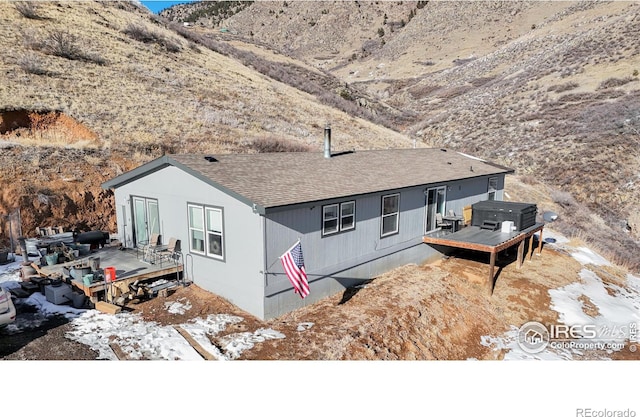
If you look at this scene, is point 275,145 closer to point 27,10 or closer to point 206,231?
point 206,231

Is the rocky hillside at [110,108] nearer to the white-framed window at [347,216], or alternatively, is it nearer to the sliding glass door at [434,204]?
the white-framed window at [347,216]

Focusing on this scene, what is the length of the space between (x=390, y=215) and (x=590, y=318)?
6634 mm

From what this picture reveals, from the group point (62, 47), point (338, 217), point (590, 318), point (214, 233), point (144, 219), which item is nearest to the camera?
point (214, 233)

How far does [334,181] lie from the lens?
12570mm

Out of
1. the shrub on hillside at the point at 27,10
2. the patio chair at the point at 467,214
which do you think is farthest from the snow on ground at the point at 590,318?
the shrub on hillside at the point at 27,10

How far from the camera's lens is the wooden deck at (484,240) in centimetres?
1318

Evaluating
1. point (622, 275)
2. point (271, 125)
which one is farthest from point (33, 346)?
point (271, 125)

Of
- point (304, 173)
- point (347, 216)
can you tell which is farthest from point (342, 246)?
point (304, 173)

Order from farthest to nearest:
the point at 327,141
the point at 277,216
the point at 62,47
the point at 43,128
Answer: the point at 62,47 < the point at 43,128 < the point at 327,141 < the point at 277,216

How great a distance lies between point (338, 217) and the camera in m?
11.7

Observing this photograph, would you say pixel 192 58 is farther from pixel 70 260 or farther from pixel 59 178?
pixel 70 260

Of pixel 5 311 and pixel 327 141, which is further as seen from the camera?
pixel 327 141

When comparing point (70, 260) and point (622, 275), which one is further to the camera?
point (622, 275)

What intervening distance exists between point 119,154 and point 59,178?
318 cm
